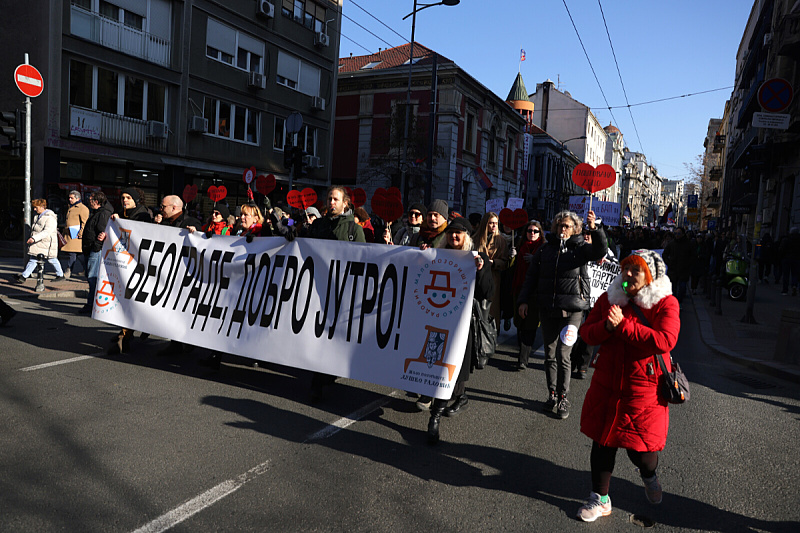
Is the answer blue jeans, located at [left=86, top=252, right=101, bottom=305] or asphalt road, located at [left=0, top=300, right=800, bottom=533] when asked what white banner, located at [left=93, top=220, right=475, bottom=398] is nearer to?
asphalt road, located at [left=0, top=300, right=800, bottom=533]

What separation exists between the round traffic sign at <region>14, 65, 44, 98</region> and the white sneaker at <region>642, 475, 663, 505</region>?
42.8 ft

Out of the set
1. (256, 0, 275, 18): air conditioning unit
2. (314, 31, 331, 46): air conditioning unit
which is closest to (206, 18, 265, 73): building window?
(256, 0, 275, 18): air conditioning unit

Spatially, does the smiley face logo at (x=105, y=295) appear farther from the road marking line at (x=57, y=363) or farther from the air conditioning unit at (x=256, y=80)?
the air conditioning unit at (x=256, y=80)

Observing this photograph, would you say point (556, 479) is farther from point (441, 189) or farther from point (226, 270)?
point (441, 189)

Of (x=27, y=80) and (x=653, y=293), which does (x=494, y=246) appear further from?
(x=27, y=80)

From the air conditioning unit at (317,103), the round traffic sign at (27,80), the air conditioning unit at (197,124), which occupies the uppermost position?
the air conditioning unit at (317,103)

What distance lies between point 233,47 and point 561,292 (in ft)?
72.8

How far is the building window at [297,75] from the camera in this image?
26.9 m

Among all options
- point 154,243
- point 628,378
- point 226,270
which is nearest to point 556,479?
point 628,378

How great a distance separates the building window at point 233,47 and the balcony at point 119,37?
215 centimetres

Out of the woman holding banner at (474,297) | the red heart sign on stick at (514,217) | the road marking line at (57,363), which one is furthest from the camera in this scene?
the red heart sign on stick at (514,217)

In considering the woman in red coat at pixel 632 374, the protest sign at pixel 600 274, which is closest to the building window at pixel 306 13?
the protest sign at pixel 600 274

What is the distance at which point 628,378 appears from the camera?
3434 millimetres

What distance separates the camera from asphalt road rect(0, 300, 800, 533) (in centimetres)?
338
